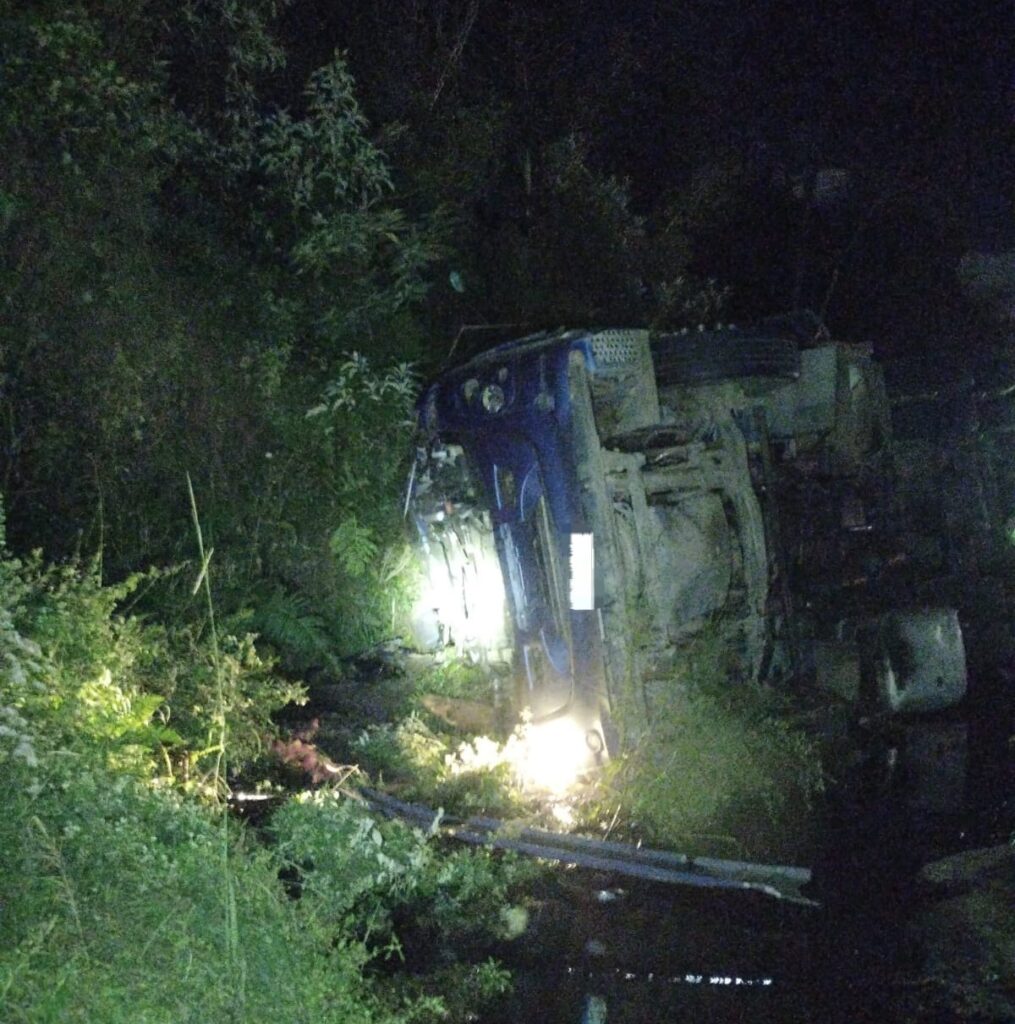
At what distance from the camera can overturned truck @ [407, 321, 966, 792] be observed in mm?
6090

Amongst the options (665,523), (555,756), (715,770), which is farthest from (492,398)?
(715,770)

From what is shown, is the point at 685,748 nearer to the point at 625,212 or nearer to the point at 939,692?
the point at 939,692

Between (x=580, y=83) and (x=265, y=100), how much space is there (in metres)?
4.26

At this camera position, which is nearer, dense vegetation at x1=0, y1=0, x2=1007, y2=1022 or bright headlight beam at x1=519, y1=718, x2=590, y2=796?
dense vegetation at x1=0, y1=0, x2=1007, y2=1022

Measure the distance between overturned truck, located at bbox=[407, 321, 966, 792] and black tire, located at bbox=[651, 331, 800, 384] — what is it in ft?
0.04

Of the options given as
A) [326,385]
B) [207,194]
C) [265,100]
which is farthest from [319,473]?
[265,100]

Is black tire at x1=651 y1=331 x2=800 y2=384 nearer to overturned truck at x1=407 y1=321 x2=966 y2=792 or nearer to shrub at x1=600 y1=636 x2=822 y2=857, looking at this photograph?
overturned truck at x1=407 y1=321 x2=966 y2=792

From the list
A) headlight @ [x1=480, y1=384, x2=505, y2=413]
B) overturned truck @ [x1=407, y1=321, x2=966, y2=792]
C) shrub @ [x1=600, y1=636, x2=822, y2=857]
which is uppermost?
headlight @ [x1=480, y1=384, x2=505, y2=413]

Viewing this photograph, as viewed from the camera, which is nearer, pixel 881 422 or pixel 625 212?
pixel 881 422

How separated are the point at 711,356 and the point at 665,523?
1054 millimetres

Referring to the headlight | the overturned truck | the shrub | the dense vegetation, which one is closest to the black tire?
the overturned truck

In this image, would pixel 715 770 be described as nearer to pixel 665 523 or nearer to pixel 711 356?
pixel 665 523

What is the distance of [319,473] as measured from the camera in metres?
8.72

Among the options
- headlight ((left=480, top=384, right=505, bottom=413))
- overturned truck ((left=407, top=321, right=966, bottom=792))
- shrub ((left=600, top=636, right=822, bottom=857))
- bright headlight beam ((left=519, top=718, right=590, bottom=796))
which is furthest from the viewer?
headlight ((left=480, top=384, right=505, bottom=413))
